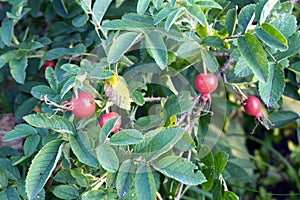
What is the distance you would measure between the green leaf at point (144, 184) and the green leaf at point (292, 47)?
1.13ft

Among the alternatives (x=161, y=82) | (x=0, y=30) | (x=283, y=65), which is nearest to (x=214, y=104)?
(x=161, y=82)

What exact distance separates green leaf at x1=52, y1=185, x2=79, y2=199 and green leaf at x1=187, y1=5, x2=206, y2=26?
0.40 metres

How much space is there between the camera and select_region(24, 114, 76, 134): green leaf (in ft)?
2.91

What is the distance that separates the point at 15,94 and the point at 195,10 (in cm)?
74

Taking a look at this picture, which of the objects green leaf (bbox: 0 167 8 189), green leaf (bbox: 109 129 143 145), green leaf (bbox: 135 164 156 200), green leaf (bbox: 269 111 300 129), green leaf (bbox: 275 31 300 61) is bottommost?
green leaf (bbox: 269 111 300 129)

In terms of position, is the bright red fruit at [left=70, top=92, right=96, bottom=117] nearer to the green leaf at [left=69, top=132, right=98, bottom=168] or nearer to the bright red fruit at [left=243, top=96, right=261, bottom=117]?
the green leaf at [left=69, top=132, right=98, bottom=168]

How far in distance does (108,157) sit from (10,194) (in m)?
0.26

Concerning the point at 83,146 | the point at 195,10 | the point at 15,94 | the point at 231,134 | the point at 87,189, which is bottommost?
the point at 231,134

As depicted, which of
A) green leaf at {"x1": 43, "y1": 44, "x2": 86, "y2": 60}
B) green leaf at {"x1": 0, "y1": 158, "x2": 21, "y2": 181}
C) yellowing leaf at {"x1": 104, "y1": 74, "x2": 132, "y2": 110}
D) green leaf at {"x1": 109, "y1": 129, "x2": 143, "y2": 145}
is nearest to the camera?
green leaf at {"x1": 109, "y1": 129, "x2": 143, "y2": 145}

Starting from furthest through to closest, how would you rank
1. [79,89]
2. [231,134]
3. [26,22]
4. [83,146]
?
[231,134], [26,22], [79,89], [83,146]

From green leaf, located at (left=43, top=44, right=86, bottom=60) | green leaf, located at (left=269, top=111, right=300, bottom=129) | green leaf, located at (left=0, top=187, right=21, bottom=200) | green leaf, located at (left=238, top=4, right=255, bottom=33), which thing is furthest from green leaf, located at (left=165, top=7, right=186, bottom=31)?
green leaf, located at (left=269, top=111, right=300, bottom=129)

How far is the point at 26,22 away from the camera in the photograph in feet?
5.52

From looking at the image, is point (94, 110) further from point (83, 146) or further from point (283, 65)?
point (283, 65)

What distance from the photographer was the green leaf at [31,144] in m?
1.03
